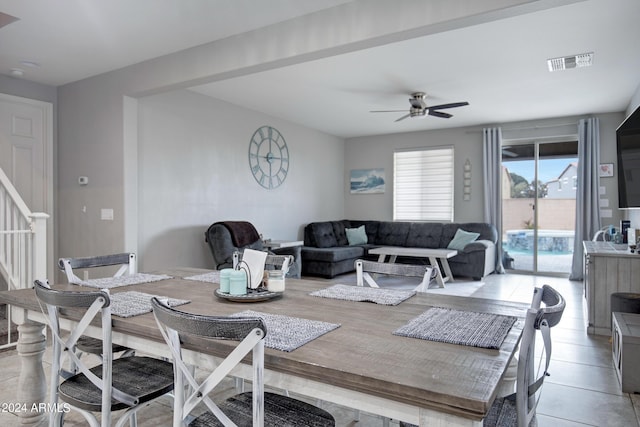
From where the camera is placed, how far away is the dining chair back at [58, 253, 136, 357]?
6.44 feet

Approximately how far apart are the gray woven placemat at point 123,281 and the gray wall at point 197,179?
2377 mm

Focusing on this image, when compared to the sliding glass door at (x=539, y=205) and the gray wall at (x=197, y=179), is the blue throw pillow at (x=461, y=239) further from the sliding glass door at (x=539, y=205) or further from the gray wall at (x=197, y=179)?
the gray wall at (x=197, y=179)

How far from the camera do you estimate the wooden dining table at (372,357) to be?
0.92 meters

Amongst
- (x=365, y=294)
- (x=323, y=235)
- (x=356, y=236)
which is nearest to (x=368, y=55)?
(x=365, y=294)

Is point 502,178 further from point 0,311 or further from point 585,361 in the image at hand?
point 0,311

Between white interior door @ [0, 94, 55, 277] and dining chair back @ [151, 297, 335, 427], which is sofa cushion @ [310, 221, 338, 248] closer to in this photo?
white interior door @ [0, 94, 55, 277]

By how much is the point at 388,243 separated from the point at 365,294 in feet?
19.6

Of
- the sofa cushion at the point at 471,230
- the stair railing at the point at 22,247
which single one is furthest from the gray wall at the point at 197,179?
the sofa cushion at the point at 471,230

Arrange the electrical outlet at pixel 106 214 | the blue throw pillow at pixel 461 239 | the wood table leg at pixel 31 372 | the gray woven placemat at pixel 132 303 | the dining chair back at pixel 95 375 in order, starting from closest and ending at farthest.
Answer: the dining chair back at pixel 95 375 < the gray woven placemat at pixel 132 303 < the wood table leg at pixel 31 372 < the electrical outlet at pixel 106 214 < the blue throw pillow at pixel 461 239

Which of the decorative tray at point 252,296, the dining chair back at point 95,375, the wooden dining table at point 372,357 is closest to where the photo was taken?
the wooden dining table at point 372,357

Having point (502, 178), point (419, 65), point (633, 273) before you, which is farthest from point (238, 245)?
point (502, 178)

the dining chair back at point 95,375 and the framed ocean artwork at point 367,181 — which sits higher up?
the framed ocean artwork at point 367,181

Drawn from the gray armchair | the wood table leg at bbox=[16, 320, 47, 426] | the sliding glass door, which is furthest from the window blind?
the wood table leg at bbox=[16, 320, 47, 426]

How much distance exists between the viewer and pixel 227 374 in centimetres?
112
